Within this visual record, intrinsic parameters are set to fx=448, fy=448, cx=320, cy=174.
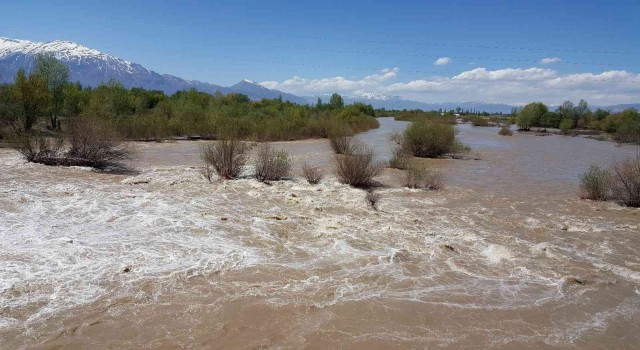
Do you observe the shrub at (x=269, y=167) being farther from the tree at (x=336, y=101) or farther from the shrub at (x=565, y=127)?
the tree at (x=336, y=101)

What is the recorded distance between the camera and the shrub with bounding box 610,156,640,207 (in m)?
13.2

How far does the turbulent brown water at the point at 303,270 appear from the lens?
17.3 feet

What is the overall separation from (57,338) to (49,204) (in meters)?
6.56

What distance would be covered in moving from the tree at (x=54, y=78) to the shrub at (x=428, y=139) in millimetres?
25398

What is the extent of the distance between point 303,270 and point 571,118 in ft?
247

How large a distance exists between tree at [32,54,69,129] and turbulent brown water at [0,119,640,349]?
23.1 m

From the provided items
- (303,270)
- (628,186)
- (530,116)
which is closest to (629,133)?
(530,116)

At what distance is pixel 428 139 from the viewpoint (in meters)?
25.6

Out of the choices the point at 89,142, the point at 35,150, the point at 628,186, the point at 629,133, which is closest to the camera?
the point at 628,186

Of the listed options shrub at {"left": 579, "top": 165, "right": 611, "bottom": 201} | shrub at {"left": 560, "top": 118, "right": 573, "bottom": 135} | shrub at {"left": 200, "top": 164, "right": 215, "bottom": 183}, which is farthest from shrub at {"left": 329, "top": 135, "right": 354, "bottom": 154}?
shrub at {"left": 560, "top": 118, "right": 573, "bottom": 135}

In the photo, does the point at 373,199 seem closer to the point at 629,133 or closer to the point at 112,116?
the point at 112,116

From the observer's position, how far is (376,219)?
10.6 m

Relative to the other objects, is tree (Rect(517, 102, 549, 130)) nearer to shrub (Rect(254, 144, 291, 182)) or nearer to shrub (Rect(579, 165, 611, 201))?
shrub (Rect(579, 165, 611, 201))

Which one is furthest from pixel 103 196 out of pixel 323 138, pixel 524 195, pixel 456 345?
pixel 323 138
